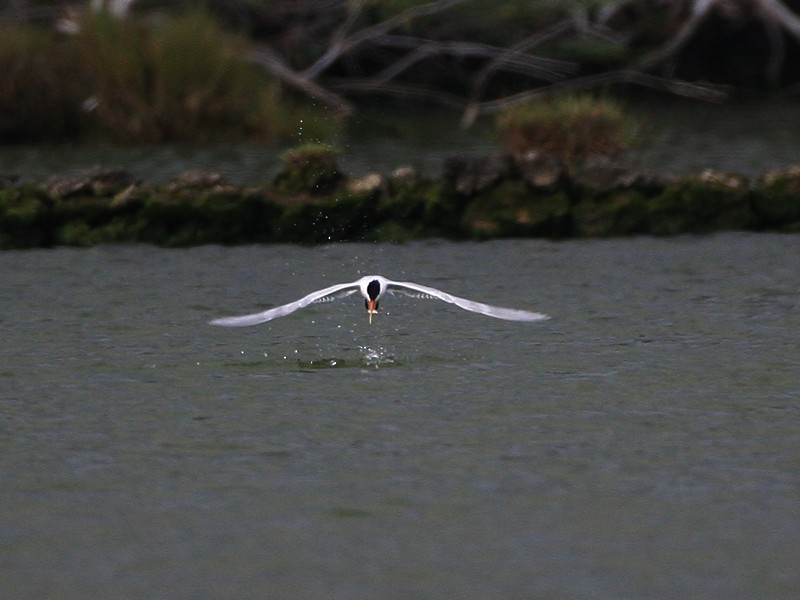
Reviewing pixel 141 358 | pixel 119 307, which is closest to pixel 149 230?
pixel 119 307

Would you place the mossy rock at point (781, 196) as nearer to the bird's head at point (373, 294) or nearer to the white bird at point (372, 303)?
the white bird at point (372, 303)

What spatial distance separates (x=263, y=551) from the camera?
7.44 meters

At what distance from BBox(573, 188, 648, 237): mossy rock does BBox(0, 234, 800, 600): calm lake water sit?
1.39 m

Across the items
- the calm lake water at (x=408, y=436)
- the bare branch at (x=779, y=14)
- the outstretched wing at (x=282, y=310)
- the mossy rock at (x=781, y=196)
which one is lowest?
the calm lake water at (x=408, y=436)

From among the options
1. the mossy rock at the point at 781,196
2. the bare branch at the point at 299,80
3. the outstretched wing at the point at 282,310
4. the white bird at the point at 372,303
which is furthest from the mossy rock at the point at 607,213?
the bare branch at the point at 299,80

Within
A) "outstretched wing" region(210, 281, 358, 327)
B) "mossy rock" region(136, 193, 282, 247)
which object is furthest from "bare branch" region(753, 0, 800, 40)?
"outstretched wing" region(210, 281, 358, 327)

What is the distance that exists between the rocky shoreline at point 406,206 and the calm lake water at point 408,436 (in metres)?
1.38

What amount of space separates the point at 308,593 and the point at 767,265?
29.1 ft

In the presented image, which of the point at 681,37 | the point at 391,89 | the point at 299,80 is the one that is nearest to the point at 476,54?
the point at 391,89

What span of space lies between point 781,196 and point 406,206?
3.40 meters

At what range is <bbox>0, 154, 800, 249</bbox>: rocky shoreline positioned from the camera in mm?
16609

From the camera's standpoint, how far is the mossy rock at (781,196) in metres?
16.7

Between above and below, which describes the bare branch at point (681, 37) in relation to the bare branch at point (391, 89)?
above

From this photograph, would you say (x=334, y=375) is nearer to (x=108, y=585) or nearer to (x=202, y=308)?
(x=202, y=308)
